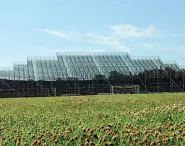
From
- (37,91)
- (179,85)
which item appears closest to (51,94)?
(37,91)

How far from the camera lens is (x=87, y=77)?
53969 mm

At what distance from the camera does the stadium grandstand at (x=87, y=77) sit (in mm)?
52062

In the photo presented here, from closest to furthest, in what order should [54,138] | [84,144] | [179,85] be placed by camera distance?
[84,144]
[54,138]
[179,85]

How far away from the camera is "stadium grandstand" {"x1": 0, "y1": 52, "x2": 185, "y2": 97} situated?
52.1 metres

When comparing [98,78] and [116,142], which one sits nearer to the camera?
[116,142]

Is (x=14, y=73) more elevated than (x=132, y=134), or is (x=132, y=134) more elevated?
(x=14, y=73)

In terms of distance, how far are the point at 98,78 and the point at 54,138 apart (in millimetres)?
48749

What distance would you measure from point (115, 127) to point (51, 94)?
46.4 m

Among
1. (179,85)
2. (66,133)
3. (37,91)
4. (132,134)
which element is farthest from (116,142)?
(179,85)

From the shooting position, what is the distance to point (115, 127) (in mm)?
6027

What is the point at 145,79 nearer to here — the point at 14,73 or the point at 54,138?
the point at 14,73

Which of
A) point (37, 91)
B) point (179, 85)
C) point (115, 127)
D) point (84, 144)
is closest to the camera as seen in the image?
point (84, 144)

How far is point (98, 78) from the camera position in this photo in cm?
5425

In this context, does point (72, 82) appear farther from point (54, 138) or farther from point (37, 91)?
point (54, 138)
